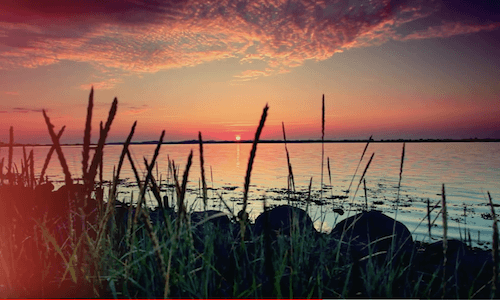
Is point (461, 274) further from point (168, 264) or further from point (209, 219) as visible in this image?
point (168, 264)

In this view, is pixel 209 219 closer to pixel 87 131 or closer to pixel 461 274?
pixel 87 131

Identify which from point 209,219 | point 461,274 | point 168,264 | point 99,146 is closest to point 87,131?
point 99,146

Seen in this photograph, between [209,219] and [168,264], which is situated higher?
[168,264]

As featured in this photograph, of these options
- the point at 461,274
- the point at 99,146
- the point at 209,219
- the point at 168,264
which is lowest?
the point at 461,274

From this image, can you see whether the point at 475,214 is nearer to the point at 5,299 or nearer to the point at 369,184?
the point at 369,184

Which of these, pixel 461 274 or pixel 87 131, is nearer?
pixel 87 131

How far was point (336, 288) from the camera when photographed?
6.99ft

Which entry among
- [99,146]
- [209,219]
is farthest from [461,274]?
[99,146]

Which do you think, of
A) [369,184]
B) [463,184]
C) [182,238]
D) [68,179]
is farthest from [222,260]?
[463,184]

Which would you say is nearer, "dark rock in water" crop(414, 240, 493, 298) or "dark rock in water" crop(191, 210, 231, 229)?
"dark rock in water" crop(414, 240, 493, 298)

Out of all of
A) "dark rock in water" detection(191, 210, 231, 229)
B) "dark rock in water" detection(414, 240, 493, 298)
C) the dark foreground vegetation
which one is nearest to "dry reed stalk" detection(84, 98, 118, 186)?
the dark foreground vegetation

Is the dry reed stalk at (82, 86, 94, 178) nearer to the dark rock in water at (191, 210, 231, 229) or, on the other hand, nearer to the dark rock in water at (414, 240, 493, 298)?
the dark rock in water at (191, 210, 231, 229)

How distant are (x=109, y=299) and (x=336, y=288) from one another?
132 cm

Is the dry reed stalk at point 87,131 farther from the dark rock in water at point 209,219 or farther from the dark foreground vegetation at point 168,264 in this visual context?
the dark rock in water at point 209,219
